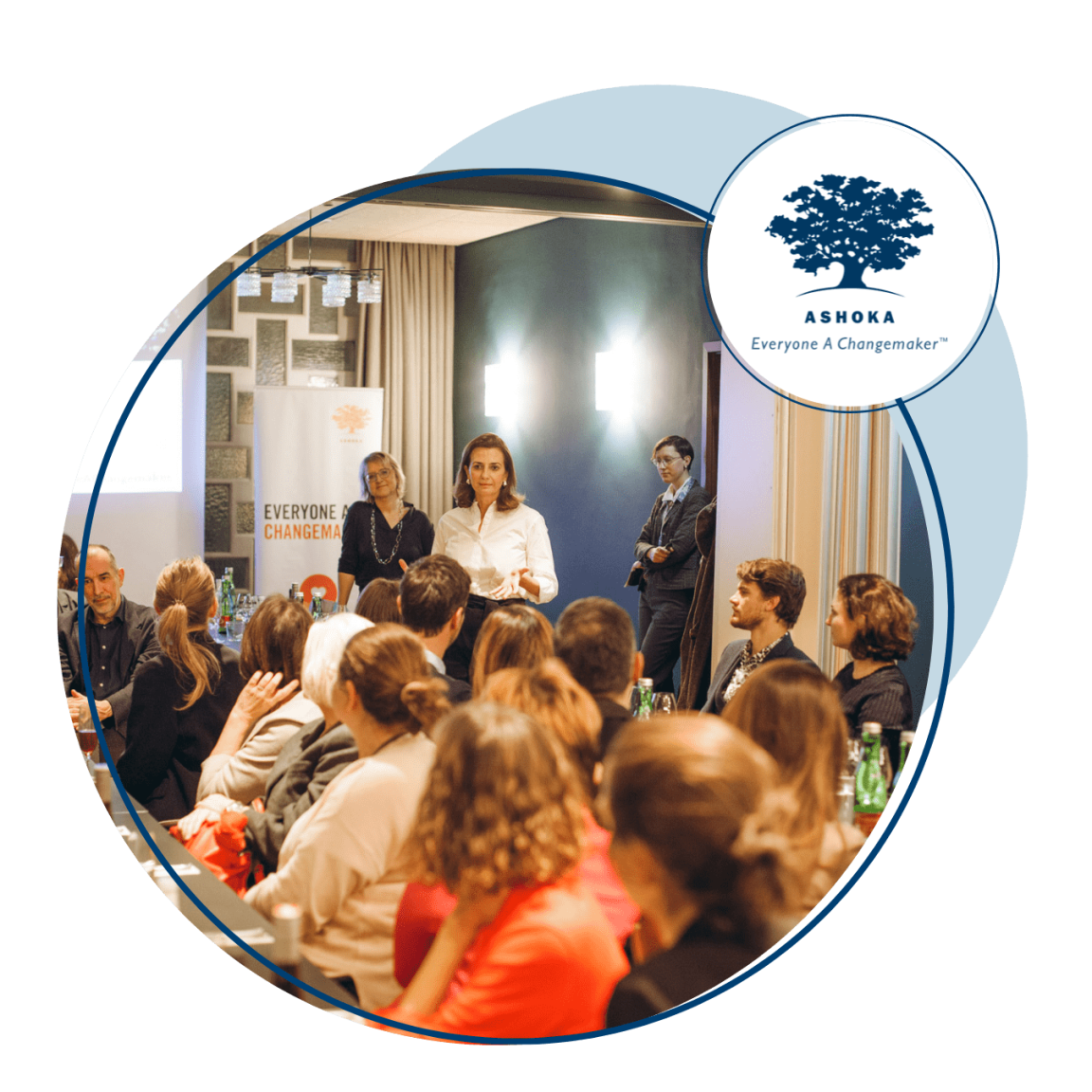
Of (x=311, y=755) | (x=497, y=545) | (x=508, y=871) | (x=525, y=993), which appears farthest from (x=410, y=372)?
(x=525, y=993)

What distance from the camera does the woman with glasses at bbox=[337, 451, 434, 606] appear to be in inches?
122

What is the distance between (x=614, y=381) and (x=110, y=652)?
1.27 metres

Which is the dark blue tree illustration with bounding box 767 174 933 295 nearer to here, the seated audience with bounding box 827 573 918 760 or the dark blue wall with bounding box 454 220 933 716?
the dark blue wall with bounding box 454 220 933 716

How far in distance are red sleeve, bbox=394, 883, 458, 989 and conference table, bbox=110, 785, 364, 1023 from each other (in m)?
0.16

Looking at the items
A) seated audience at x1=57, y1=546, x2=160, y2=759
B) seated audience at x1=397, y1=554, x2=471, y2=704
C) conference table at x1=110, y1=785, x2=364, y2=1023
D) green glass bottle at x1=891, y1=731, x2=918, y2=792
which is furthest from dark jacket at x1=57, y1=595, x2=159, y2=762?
green glass bottle at x1=891, y1=731, x2=918, y2=792

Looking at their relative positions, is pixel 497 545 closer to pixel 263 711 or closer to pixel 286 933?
pixel 263 711

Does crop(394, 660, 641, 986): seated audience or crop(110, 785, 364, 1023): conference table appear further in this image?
crop(110, 785, 364, 1023): conference table

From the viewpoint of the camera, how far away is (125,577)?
3.05m

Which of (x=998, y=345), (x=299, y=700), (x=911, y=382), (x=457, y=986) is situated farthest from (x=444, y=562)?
(x=998, y=345)

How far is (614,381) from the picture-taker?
3.21 m

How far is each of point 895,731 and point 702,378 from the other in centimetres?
94

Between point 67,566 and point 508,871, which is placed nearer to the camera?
point 508,871

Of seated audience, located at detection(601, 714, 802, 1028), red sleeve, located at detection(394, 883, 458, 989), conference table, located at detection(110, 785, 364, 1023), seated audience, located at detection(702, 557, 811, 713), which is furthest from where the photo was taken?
seated audience, located at detection(702, 557, 811, 713)

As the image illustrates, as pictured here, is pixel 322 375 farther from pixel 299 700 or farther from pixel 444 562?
pixel 299 700
